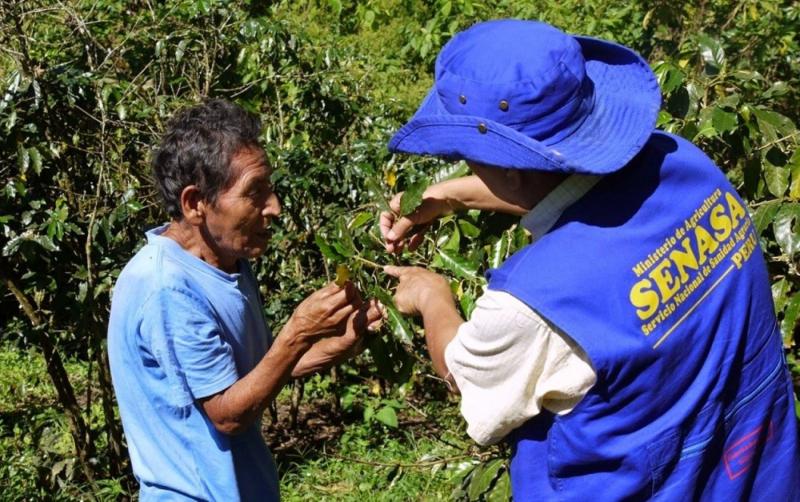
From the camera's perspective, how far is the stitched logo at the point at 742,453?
2.13 m

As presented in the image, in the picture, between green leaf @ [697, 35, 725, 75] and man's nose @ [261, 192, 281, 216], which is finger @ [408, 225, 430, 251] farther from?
A: green leaf @ [697, 35, 725, 75]

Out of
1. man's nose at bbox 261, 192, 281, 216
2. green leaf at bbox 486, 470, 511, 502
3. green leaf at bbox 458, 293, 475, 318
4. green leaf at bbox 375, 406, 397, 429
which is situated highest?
man's nose at bbox 261, 192, 281, 216

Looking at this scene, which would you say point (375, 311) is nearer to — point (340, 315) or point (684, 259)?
point (340, 315)

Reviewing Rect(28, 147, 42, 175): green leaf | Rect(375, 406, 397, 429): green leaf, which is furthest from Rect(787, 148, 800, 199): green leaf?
Rect(28, 147, 42, 175): green leaf

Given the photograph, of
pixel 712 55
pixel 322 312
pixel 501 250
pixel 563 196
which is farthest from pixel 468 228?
pixel 712 55

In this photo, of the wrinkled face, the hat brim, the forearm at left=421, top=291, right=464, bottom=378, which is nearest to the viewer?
the hat brim

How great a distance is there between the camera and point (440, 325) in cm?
214

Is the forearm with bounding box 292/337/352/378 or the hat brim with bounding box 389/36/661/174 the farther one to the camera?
the forearm with bounding box 292/337/352/378

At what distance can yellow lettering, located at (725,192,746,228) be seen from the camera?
2.11 metres

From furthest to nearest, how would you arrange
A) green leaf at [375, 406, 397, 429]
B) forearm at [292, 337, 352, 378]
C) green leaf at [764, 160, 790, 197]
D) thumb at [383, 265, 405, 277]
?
green leaf at [375, 406, 397, 429], green leaf at [764, 160, 790, 197], forearm at [292, 337, 352, 378], thumb at [383, 265, 405, 277]

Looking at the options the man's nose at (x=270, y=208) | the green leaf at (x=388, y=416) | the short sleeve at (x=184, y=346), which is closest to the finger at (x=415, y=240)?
the man's nose at (x=270, y=208)

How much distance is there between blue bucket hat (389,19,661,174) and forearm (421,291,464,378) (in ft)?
1.15

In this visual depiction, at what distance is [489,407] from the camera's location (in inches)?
77.1

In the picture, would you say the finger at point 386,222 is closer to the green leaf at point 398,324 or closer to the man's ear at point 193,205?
the green leaf at point 398,324
